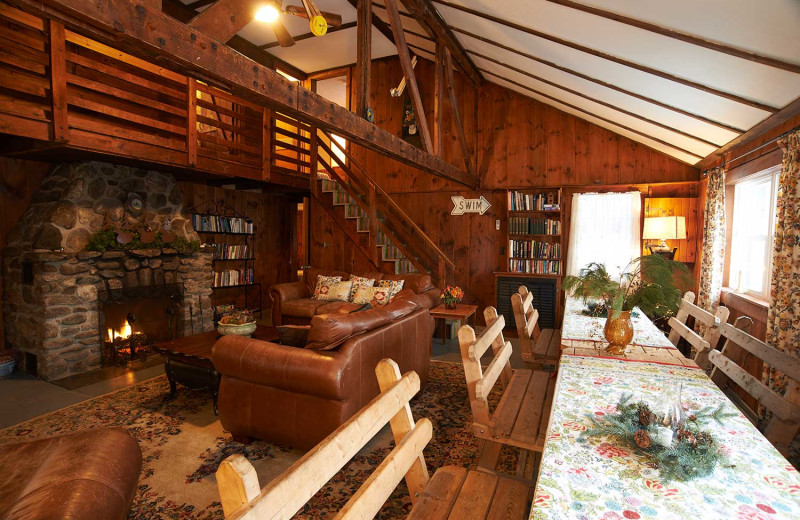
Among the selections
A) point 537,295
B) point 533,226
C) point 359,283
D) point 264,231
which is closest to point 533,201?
point 533,226

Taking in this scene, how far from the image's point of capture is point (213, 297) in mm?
6660

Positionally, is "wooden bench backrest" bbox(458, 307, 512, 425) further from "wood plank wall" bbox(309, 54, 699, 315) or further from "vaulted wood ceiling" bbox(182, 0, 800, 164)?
"wood plank wall" bbox(309, 54, 699, 315)

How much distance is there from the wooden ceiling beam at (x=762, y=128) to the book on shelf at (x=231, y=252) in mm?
6269

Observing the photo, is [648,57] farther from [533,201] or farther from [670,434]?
[533,201]

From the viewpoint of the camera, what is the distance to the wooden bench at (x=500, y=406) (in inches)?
67.9

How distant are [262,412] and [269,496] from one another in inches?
→ 83.0

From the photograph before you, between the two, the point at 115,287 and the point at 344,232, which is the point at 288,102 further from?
the point at 344,232

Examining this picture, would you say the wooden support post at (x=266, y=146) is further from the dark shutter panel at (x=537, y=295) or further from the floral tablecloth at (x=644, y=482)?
the floral tablecloth at (x=644, y=482)

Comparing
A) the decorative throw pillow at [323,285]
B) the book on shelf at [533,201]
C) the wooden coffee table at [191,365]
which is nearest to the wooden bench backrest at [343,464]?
the wooden coffee table at [191,365]

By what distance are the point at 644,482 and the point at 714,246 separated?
4.30 meters

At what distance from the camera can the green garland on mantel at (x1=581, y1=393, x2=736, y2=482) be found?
1086 millimetres

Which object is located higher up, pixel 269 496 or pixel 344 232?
pixel 344 232

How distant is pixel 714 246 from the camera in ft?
14.4

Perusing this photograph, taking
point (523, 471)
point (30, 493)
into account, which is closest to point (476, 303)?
point (523, 471)
